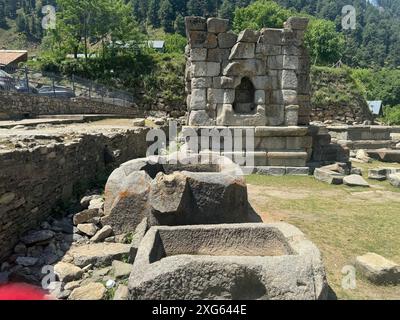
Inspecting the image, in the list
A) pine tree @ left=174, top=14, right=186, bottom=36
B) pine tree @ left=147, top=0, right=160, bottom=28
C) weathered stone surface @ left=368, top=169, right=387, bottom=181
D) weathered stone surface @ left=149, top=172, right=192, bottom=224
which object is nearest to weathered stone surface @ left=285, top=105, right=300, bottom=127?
weathered stone surface @ left=368, top=169, right=387, bottom=181

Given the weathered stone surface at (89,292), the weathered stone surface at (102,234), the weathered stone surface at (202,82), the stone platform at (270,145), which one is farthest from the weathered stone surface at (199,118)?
the weathered stone surface at (89,292)

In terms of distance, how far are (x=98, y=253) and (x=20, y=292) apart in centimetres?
99

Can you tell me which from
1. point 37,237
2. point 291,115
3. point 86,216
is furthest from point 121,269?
point 291,115

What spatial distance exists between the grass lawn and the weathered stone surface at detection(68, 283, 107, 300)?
239 centimetres

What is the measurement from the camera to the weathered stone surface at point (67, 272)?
4.10m

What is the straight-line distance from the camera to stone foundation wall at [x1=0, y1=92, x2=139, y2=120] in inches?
563

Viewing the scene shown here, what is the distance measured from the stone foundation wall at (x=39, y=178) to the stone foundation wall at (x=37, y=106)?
764cm

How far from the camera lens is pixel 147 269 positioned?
3.02 meters

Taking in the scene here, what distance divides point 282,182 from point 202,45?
4.42m

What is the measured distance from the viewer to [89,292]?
12.2 feet

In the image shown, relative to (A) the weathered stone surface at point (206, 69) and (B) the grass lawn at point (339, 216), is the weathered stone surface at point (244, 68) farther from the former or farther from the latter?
(B) the grass lawn at point (339, 216)

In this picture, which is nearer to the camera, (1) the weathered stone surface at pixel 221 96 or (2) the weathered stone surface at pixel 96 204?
(2) the weathered stone surface at pixel 96 204

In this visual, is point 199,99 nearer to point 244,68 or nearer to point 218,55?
point 218,55

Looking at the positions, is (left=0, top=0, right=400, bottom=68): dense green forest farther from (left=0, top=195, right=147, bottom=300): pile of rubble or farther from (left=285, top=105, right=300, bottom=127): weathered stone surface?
(left=0, top=195, right=147, bottom=300): pile of rubble
